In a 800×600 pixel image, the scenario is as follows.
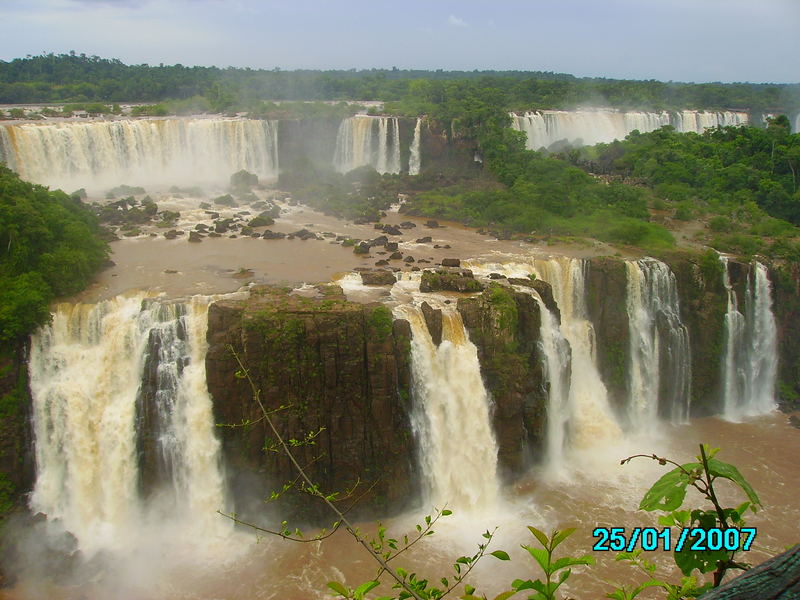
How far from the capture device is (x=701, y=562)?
252cm

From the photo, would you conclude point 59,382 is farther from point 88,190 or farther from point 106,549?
point 88,190

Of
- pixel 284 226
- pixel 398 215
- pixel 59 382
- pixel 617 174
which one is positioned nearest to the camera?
pixel 59 382

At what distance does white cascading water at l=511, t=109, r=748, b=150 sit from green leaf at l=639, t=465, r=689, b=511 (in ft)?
126

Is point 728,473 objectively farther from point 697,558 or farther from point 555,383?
point 555,383

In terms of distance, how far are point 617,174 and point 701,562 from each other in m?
34.6

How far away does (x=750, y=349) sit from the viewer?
22.2 meters

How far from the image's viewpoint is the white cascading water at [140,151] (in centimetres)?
3005

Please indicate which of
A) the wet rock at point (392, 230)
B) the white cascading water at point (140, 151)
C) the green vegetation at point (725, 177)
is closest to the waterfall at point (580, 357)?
the green vegetation at point (725, 177)

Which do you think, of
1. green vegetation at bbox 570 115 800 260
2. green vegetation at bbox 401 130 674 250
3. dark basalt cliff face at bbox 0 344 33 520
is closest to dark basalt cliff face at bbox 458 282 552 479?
green vegetation at bbox 401 130 674 250

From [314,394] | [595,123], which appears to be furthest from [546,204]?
[595,123]

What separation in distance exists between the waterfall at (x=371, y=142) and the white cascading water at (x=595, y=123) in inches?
282

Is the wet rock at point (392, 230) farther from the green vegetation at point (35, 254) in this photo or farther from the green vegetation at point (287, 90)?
the green vegetation at point (287, 90)

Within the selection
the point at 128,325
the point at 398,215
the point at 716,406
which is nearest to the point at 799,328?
the point at 716,406

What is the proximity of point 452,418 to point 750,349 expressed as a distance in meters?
11.6
